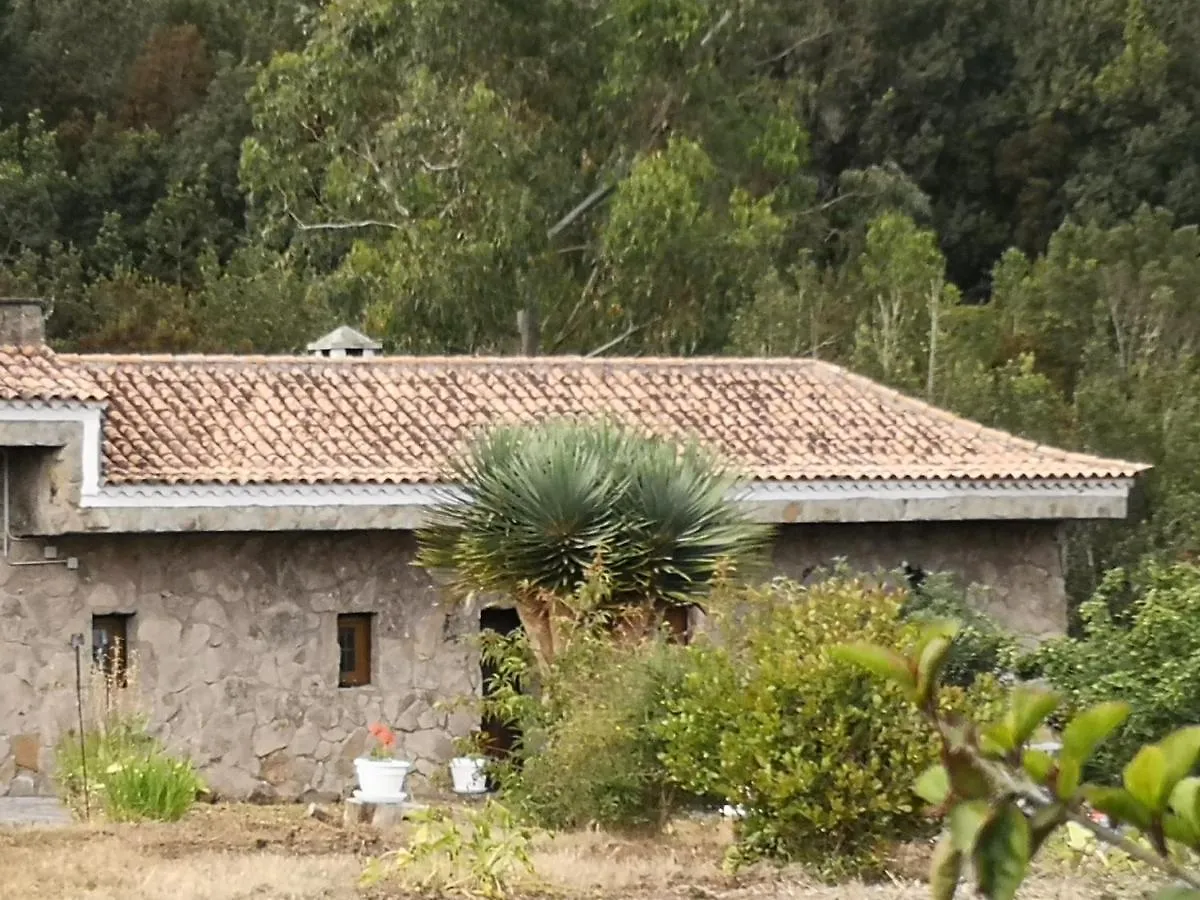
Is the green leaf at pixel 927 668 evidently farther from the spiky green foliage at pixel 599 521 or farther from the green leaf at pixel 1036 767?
the spiky green foliage at pixel 599 521

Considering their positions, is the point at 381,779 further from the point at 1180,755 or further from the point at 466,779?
the point at 1180,755

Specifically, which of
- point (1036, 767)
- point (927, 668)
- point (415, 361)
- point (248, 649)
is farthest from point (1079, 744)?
point (415, 361)

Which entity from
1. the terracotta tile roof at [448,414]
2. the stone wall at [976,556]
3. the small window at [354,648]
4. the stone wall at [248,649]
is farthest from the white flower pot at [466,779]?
the stone wall at [976,556]

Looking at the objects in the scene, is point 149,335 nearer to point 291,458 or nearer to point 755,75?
point 755,75

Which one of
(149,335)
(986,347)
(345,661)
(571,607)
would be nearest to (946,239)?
(986,347)

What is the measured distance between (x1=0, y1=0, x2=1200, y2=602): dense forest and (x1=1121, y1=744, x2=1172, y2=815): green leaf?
2245cm

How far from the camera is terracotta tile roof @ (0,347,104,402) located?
57.2 feet

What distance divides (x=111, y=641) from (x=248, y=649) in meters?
1.16

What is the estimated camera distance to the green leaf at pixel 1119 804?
6.13 ft

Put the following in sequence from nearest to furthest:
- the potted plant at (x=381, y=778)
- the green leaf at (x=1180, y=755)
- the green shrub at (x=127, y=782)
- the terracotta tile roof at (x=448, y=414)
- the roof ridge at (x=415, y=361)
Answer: the green leaf at (x=1180, y=755)
the green shrub at (x=127, y=782)
the potted plant at (x=381, y=778)
the terracotta tile roof at (x=448, y=414)
the roof ridge at (x=415, y=361)

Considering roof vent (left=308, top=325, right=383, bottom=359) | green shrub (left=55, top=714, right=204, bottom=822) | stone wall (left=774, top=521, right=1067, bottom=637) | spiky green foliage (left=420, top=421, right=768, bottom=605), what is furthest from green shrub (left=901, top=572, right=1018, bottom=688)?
roof vent (left=308, top=325, right=383, bottom=359)

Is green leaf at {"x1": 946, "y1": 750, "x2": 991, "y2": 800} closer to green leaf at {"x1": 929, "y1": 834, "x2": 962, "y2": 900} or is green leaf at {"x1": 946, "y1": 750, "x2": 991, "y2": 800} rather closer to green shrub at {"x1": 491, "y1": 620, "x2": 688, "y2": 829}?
green leaf at {"x1": 929, "y1": 834, "x2": 962, "y2": 900}

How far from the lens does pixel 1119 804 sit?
6.23ft

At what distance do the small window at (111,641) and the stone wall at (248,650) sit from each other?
5.0 inches
